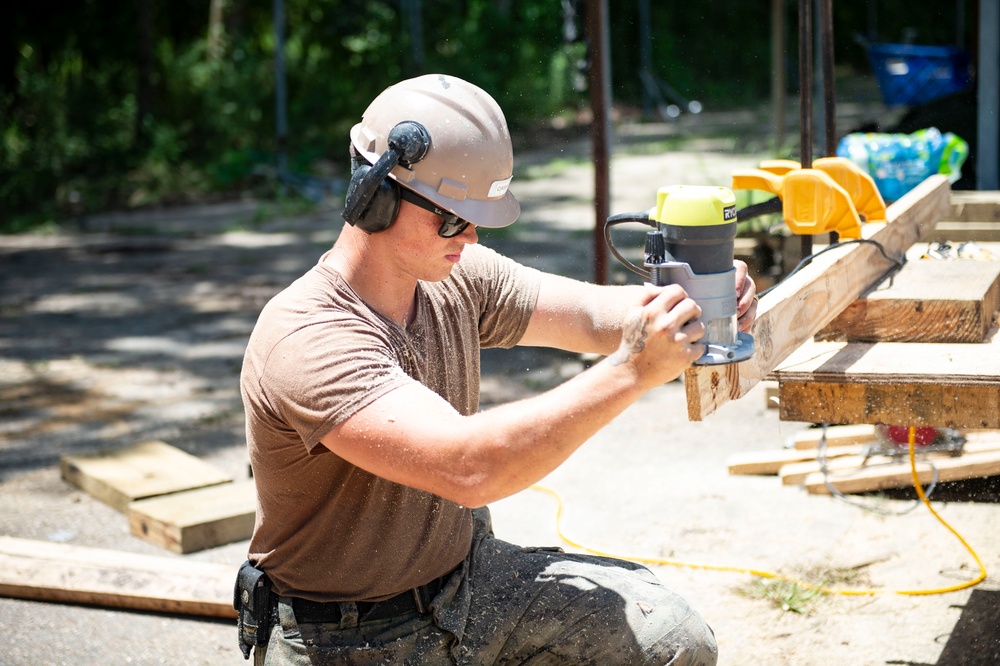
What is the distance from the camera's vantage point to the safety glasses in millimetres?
2164

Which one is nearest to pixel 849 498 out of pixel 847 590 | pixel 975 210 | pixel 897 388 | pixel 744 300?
pixel 847 590

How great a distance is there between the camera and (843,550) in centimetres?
387

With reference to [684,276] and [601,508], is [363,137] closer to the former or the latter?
[684,276]

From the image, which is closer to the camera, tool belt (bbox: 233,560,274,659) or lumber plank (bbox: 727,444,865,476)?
tool belt (bbox: 233,560,274,659)

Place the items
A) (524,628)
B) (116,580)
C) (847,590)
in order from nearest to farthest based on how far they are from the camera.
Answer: (524,628)
(847,590)
(116,580)

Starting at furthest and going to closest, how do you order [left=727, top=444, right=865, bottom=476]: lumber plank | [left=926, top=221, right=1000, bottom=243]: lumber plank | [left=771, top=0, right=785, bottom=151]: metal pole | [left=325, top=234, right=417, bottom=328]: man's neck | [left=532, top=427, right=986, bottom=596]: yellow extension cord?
[left=771, top=0, right=785, bottom=151]: metal pole
[left=727, top=444, right=865, bottom=476]: lumber plank
[left=926, top=221, right=1000, bottom=243]: lumber plank
[left=532, top=427, right=986, bottom=596]: yellow extension cord
[left=325, top=234, right=417, bottom=328]: man's neck

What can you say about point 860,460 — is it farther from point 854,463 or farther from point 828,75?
point 828,75

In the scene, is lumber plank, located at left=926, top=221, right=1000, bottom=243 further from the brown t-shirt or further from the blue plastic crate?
the blue plastic crate

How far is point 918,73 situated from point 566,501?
24.5ft

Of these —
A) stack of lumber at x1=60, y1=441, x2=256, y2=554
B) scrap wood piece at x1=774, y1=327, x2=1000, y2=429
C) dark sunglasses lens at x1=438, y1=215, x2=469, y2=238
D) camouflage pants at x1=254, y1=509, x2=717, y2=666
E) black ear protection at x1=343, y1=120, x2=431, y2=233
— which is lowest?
stack of lumber at x1=60, y1=441, x2=256, y2=554

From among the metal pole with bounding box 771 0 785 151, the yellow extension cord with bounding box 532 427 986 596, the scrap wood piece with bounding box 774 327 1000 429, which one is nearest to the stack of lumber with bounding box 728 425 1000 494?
the yellow extension cord with bounding box 532 427 986 596

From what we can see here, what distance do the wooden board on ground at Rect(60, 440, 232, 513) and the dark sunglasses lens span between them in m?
2.75

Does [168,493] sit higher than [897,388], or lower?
lower

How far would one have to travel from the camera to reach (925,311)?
279cm
